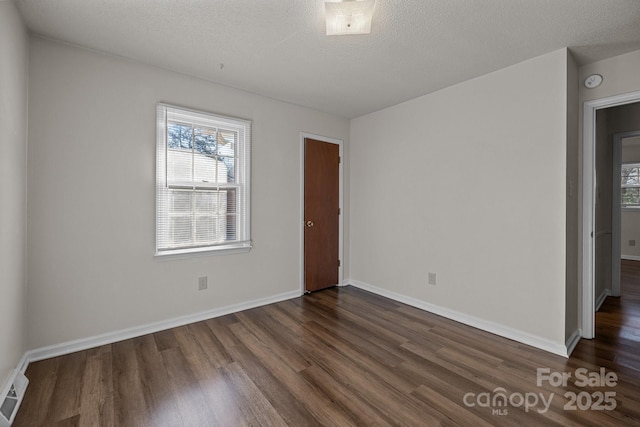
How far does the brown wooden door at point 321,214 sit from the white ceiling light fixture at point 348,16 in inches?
78.4

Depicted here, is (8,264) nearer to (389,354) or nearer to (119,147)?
(119,147)

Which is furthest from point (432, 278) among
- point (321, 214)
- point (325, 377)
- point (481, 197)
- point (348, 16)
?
point (348, 16)

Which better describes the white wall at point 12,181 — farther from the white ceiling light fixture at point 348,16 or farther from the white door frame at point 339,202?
the white door frame at point 339,202

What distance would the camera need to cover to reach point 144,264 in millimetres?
2715

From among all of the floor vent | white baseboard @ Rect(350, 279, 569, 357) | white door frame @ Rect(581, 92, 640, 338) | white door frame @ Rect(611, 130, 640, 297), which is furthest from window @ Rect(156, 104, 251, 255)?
white door frame @ Rect(611, 130, 640, 297)

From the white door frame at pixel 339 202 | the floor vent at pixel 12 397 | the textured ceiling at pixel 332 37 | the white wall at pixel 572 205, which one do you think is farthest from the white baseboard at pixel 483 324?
the floor vent at pixel 12 397

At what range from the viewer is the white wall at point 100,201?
2.26 meters

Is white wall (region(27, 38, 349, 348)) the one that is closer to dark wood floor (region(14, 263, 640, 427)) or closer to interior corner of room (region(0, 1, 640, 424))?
interior corner of room (region(0, 1, 640, 424))

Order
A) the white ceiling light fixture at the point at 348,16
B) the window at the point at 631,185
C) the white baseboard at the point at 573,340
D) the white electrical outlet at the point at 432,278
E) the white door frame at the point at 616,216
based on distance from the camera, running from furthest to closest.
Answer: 1. the window at the point at 631,185
2. the white door frame at the point at 616,216
3. the white electrical outlet at the point at 432,278
4. the white baseboard at the point at 573,340
5. the white ceiling light fixture at the point at 348,16

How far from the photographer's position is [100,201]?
249cm

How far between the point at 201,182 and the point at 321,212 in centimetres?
168

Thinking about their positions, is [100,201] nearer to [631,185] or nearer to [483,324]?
[483,324]

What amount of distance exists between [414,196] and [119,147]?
3152 mm

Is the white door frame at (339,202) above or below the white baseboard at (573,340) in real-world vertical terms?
above
